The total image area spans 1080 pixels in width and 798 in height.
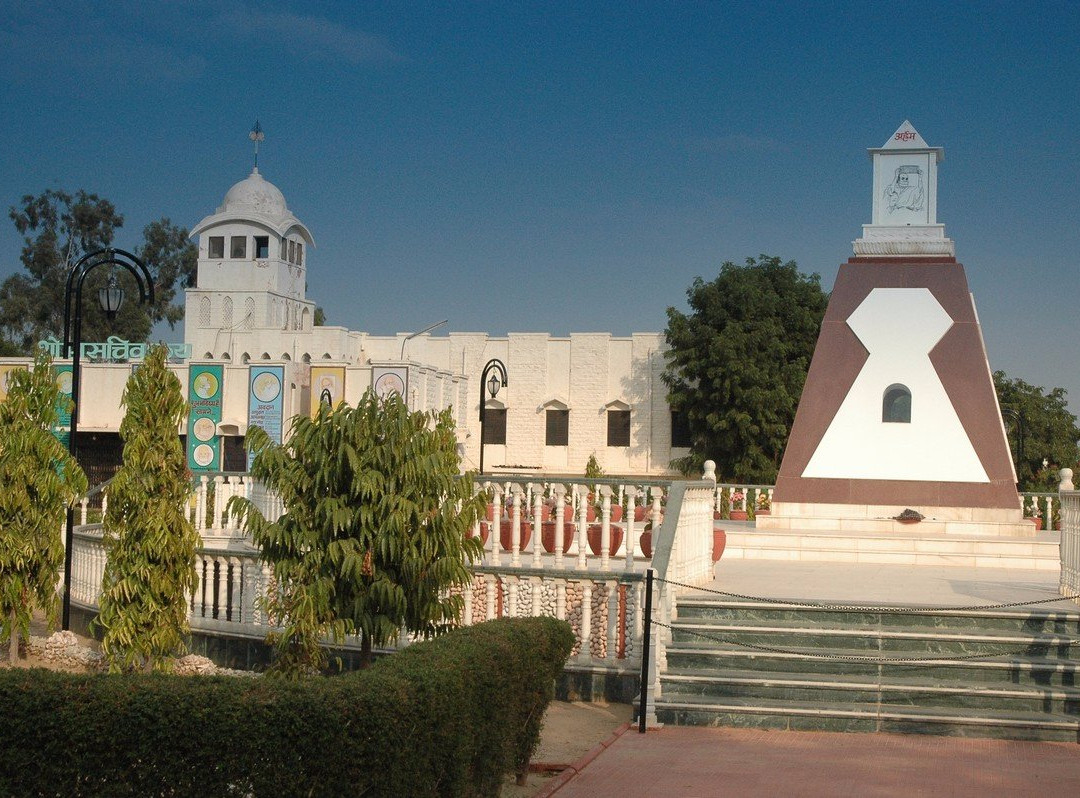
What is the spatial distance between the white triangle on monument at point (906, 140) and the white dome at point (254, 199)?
35.3 metres

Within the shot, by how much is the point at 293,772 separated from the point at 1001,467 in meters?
14.9

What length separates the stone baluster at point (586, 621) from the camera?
10969 mm

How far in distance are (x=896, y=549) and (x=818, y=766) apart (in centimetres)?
878

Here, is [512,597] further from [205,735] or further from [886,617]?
[205,735]

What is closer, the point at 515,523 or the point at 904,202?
the point at 515,523

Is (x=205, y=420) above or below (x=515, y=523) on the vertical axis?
above

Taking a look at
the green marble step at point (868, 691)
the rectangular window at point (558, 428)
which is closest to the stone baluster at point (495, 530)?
the green marble step at point (868, 691)

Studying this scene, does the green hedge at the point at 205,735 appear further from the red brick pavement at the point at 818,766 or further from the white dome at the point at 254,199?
the white dome at the point at 254,199

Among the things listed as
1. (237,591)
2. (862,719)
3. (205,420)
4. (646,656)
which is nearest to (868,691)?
(862,719)

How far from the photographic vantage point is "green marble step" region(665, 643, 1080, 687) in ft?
31.8

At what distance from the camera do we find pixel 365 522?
848 cm

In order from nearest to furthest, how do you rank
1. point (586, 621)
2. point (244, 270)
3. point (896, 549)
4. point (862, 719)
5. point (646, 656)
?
point (862, 719), point (646, 656), point (586, 621), point (896, 549), point (244, 270)

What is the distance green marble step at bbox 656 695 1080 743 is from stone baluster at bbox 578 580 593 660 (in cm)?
131

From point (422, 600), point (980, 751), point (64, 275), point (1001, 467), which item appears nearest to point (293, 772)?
point (422, 600)
